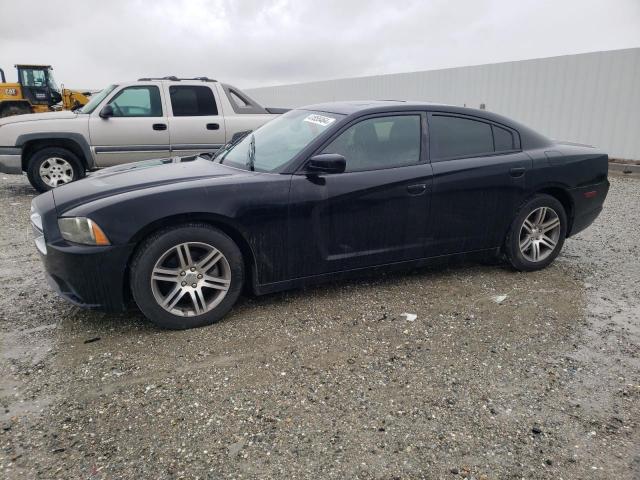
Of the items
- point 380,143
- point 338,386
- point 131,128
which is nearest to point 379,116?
point 380,143

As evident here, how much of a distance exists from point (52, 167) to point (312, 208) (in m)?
6.25

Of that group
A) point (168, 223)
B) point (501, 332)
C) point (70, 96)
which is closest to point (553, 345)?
point (501, 332)

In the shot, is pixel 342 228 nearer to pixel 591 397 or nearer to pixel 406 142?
pixel 406 142

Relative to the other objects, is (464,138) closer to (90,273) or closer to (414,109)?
(414,109)

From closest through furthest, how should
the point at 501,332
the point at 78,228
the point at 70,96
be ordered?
the point at 78,228 → the point at 501,332 → the point at 70,96

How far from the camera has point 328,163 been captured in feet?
11.3

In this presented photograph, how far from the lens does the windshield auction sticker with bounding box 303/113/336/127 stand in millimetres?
3852

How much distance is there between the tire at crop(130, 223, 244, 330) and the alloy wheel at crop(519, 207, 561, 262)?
8.71ft

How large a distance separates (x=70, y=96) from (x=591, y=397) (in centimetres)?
1714

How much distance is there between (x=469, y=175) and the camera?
13.4 ft

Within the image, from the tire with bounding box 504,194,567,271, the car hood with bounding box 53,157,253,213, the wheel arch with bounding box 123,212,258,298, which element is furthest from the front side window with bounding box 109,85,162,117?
the tire with bounding box 504,194,567,271

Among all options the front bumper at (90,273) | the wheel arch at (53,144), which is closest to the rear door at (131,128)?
the wheel arch at (53,144)

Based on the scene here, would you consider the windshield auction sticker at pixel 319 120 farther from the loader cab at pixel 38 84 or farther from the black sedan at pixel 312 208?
the loader cab at pixel 38 84

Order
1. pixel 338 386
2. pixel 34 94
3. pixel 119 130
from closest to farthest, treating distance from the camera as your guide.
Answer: pixel 338 386
pixel 119 130
pixel 34 94
